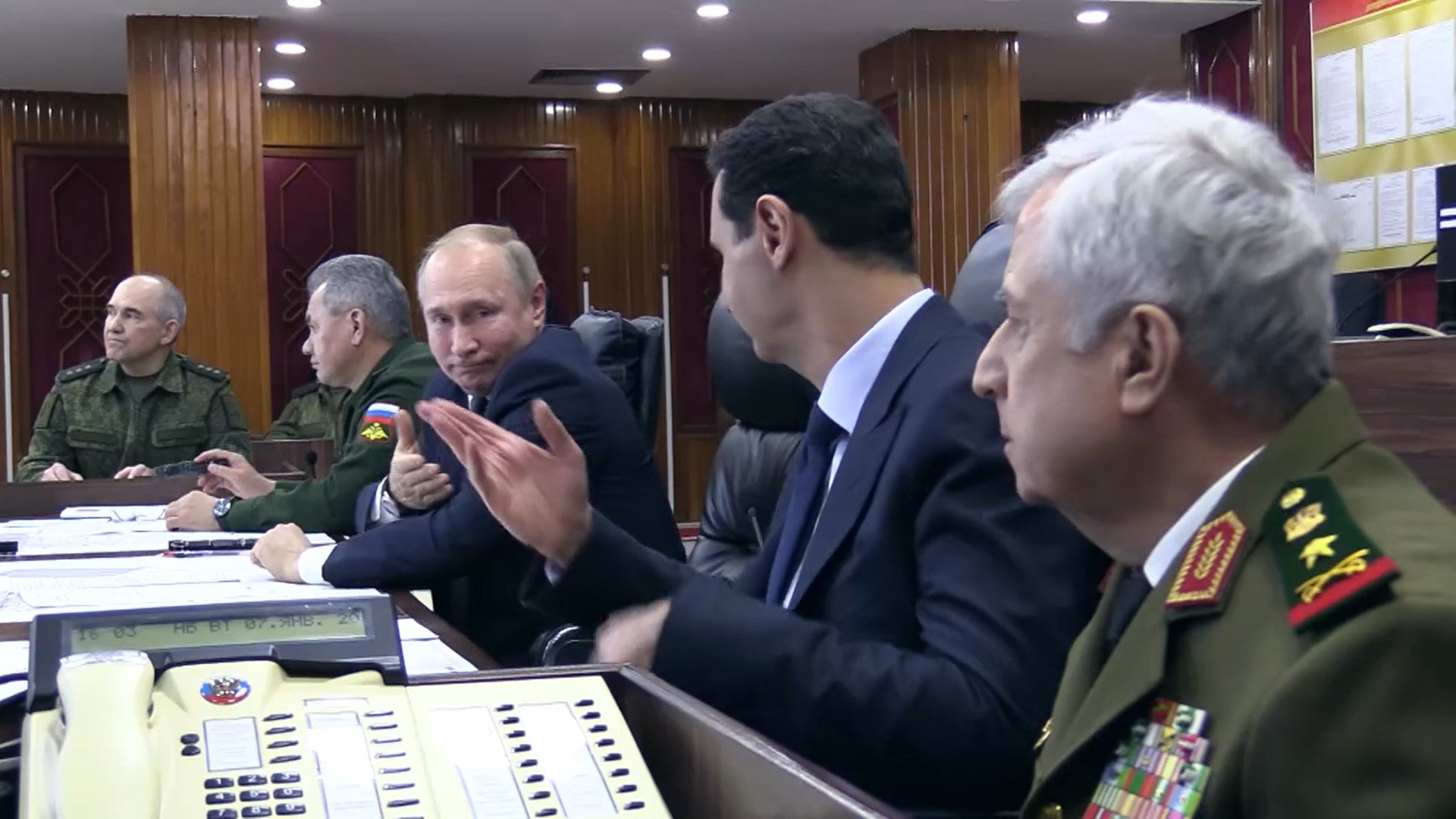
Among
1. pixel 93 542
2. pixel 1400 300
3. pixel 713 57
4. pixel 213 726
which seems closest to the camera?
pixel 213 726

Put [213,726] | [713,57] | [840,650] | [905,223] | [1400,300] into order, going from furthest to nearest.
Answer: [713,57]
[1400,300]
[905,223]
[840,650]
[213,726]

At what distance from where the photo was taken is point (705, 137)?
400 inches

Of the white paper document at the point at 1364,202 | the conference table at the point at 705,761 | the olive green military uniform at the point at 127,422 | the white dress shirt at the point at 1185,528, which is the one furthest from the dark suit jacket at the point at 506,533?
the white paper document at the point at 1364,202

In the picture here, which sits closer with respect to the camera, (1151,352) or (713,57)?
(1151,352)

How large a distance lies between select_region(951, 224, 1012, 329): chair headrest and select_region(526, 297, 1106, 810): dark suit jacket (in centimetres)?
37

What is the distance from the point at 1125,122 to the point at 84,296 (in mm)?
9264

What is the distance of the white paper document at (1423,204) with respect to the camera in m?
6.13

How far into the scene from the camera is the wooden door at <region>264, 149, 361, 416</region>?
374 inches

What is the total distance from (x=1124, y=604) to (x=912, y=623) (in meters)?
0.31

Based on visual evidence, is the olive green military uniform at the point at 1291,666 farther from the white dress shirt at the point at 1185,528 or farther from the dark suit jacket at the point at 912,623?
the dark suit jacket at the point at 912,623

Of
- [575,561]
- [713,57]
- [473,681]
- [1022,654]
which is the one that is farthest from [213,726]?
[713,57]

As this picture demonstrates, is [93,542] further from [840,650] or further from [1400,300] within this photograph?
[1400,300]

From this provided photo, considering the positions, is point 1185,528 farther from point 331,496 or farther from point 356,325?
point 356,325

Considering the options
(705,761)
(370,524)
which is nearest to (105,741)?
(705,761)
